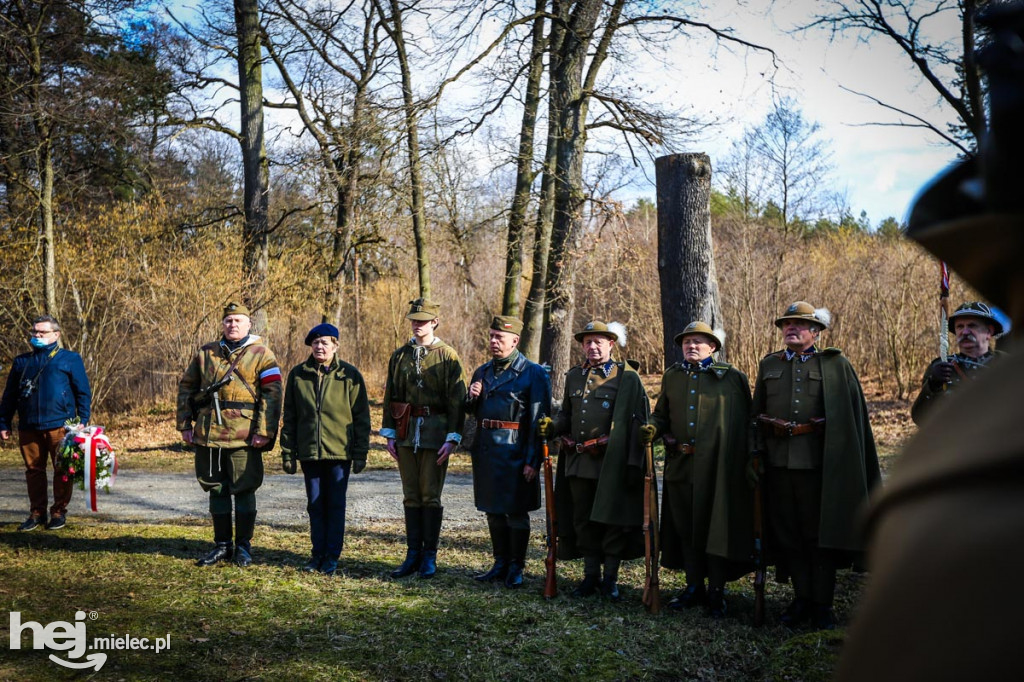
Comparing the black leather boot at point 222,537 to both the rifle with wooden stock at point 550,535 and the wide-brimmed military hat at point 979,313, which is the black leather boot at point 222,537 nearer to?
the rifle with wooden stock at point 550,535

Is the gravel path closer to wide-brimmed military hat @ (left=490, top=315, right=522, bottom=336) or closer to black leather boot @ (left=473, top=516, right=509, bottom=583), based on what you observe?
black leather boot @ (left=473, top=516, right=509, bottom=583)

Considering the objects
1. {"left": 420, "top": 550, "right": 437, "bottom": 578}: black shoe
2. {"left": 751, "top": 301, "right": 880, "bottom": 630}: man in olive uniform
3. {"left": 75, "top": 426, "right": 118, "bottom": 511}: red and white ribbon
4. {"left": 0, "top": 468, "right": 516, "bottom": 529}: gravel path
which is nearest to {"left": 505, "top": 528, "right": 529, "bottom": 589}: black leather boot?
{"left": 420, "top": 550, "right": 437, "bottom": 578}: black shoe

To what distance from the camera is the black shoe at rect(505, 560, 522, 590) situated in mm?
6727

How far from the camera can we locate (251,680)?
4652 mm

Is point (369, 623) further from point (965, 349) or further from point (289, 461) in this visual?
point (965, 349)

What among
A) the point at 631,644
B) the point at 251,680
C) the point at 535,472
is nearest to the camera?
the point at 251,680

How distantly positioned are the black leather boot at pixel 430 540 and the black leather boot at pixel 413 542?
2.4 inches

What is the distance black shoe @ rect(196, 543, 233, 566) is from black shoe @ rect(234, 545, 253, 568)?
0.10 meters

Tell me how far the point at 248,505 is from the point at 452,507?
3517mm

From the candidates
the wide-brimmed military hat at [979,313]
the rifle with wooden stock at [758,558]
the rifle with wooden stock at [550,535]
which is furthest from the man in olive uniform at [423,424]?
the wide-brimmed military hat at [979,313]

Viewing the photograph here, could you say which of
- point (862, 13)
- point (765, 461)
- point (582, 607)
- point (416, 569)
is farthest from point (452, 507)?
point (862, 13)

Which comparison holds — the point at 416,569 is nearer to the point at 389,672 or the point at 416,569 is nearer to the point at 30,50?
the point at 389,672

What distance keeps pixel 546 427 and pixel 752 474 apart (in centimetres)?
166

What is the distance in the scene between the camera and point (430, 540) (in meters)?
7.15
